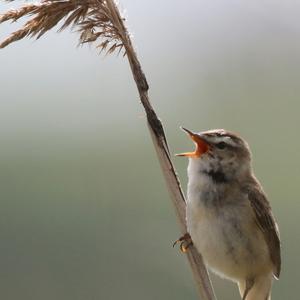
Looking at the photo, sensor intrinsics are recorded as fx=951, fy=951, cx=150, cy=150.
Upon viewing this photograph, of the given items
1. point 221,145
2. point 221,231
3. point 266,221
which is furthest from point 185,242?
point 221,145

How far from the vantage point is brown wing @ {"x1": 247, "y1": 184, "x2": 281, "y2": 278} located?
15.9 feet

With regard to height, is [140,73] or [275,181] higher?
[140,73]

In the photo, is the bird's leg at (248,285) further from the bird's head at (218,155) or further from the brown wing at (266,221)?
the bird's head at (218,155)

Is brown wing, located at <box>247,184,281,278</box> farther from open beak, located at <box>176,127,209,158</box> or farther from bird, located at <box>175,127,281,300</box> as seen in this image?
open beak, located at <box>176,127,209,158</box>

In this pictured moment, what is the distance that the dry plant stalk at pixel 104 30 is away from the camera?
3.97 m

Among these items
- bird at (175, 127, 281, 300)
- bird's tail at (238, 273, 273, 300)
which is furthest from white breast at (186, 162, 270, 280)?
bird's tail at (238, 273, 273, 300)

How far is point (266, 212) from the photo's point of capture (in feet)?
15.9

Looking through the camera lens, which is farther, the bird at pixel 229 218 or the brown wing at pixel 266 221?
the brown wing at pixel 266 221

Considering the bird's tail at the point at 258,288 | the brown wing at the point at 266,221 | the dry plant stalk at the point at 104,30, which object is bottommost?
the bird's tail at the point at 258,288

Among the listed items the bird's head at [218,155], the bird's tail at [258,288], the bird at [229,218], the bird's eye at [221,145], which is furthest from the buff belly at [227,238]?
the bird's eye at [221,145]

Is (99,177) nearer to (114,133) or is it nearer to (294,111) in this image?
(114,133)

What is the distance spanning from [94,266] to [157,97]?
28.3 ft

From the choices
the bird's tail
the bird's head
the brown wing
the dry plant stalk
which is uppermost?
the dry plant stalk

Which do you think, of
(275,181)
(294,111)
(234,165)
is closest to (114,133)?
(294,111)
